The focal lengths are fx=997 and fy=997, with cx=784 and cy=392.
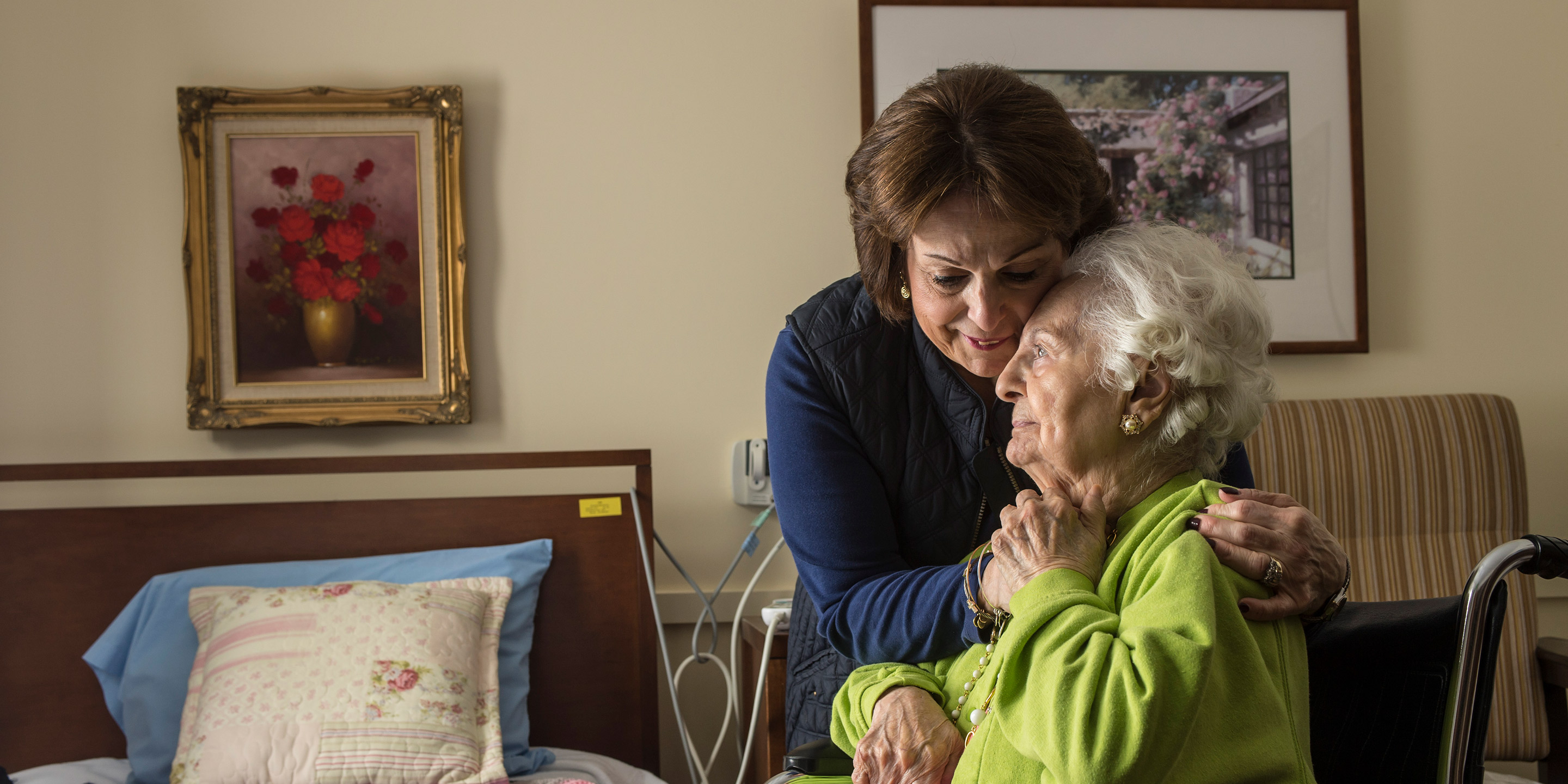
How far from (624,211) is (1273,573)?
1693 millimetres

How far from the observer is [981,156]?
41.9 inches

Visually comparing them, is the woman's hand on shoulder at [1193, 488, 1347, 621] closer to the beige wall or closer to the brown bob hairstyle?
the brown bob hairstyle

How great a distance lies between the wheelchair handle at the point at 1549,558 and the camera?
89cm

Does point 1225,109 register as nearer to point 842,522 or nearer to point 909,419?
point 909,419

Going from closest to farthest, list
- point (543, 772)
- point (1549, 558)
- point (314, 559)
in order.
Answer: point (1549, 558)
point (543, 772)
point (314, 559)

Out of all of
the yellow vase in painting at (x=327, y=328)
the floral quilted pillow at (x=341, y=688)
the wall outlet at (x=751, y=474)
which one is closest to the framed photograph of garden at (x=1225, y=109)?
the wall outlet at (x=751, y=474)

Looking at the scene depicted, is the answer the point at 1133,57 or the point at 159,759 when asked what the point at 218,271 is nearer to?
the point at 159,759

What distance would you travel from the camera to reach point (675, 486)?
2.28 meters

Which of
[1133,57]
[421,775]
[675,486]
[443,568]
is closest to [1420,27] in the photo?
[1133,57]

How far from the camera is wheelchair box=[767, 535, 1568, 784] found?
92 cm

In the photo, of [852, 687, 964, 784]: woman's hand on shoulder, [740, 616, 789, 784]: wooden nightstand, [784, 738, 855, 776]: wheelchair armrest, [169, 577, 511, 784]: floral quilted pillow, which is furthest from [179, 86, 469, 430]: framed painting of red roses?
[852, 687, 964, 784]: woman's hand on shoulder

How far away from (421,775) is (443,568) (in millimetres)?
430

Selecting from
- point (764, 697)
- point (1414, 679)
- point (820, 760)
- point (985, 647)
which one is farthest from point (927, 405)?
point (764, 697)

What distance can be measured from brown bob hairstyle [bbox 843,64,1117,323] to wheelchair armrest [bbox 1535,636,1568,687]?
Result: 1.55 metres
